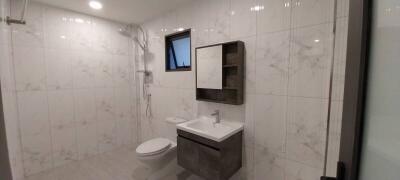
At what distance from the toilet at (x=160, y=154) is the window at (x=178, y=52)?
83cm

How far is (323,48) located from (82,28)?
315 cm

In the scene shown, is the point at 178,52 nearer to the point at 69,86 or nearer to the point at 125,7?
the point at 125,7

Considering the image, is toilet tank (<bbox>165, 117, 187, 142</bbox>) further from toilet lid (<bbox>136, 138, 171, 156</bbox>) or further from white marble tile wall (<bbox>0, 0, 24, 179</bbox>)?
white marble tile wall (<bbox>0, 0, 24, 179</bbox>)

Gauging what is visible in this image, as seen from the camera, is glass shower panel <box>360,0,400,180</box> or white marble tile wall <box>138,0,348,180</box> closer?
glass shower panel <box>360,0,400,180</box>

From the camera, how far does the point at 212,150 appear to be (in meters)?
1.68

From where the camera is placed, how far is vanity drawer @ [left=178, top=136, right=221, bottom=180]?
1654mm

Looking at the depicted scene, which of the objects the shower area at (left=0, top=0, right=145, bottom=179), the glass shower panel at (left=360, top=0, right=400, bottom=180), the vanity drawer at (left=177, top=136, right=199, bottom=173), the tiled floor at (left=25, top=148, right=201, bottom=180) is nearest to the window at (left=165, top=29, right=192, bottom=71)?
the shower area at (left=0, top=0, right=145, bottom=179)

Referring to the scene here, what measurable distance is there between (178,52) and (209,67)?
2.83ft

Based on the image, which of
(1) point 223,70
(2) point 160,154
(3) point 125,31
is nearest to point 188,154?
(2) point 160,154

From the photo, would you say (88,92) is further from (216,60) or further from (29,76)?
(216,60)

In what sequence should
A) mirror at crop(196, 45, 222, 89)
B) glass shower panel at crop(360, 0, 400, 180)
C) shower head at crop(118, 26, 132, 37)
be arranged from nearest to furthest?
glass shower panel at crop(360, 0, 400, 180), mirror at crop(196, 45, 222, 89), shower head at crop(118, 26, 132, 37)

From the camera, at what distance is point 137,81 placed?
3.33 meters

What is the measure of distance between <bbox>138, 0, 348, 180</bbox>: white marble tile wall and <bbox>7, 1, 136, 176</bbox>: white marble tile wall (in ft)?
5.65

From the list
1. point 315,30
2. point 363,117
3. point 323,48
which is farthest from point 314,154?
point 363,117
